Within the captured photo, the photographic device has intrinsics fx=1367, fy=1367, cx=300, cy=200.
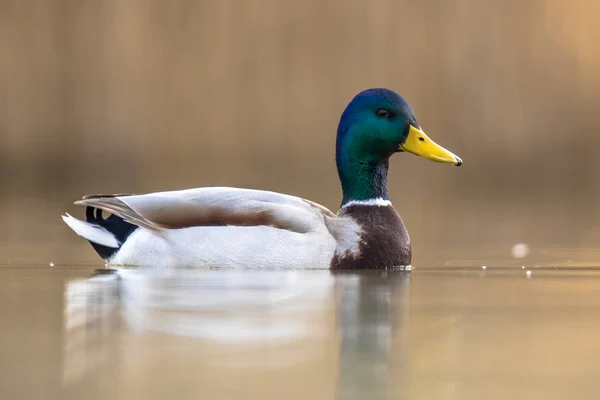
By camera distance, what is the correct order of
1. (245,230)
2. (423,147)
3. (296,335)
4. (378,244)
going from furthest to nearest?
(423,147)
(378,244)
(245,230)
(296,335)

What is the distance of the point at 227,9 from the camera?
83.9ft

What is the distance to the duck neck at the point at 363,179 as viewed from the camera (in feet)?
32.5

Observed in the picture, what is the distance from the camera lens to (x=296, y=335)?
644 cm

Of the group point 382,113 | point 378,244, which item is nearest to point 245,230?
point 378,244

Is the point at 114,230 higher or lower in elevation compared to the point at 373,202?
lower

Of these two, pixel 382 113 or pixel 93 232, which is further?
pixel 382 113

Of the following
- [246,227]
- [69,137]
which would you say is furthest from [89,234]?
[69,137]

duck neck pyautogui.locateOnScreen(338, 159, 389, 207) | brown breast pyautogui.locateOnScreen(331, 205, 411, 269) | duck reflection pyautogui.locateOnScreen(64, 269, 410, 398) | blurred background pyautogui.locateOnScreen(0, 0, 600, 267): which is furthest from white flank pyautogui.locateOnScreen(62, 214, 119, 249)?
blurred background pyautogui.locateOnScreen(0, 0, 600, 267)

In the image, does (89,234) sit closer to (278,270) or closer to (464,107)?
(278,270)

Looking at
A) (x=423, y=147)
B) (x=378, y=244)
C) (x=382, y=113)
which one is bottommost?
(x=378, y=244)

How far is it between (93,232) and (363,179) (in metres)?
1.99

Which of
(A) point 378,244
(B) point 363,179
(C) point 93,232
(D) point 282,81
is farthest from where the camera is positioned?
(D) point 282,81

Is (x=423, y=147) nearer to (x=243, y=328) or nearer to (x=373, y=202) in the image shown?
(x=373, y=202)

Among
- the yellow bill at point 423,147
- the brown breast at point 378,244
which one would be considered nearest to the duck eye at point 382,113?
the yellow bill at point 423,147
